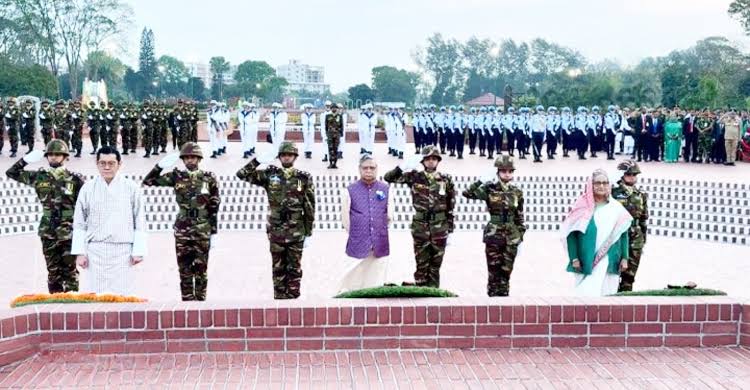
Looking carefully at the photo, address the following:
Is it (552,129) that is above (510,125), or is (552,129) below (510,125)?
below

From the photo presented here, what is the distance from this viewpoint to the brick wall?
14.9ft

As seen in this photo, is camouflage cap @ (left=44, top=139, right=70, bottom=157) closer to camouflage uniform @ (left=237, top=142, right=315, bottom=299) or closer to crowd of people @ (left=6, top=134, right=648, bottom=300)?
crowd of people @ (left=6, top=134, right=648, bottom=300)

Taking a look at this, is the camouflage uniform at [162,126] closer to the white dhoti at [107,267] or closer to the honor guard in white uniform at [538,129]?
the honor guard in white uniform at [538,129]

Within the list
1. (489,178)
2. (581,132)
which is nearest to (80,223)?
(489,178)

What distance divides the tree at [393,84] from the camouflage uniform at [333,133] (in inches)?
2213

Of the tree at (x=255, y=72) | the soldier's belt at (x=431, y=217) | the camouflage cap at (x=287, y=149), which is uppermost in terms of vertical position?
the tree at (x=255, y=72)

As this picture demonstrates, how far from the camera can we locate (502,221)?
7227mm

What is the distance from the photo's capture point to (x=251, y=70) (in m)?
95.8

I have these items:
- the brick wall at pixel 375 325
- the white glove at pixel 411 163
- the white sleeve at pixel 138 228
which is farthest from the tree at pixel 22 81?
the brick wall at pixel 375 325

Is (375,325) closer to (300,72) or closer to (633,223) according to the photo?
(633,223)

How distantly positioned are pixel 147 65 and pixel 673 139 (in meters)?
63.7

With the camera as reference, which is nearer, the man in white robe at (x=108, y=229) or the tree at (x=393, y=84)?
the man in white robe at (x=108, y=229)

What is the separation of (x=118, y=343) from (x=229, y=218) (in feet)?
28.0

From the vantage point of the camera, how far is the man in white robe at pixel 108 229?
645 centimetres
